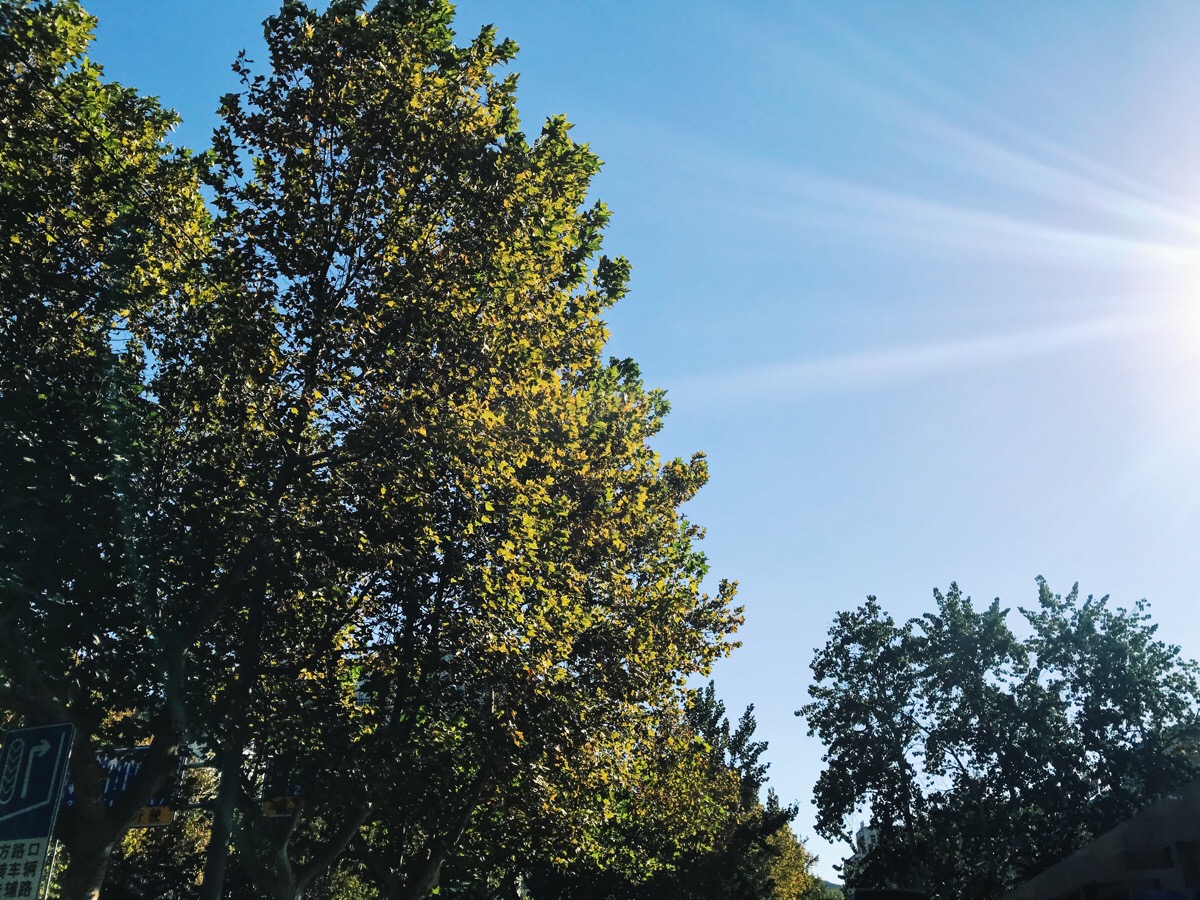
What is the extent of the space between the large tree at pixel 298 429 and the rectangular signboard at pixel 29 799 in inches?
239

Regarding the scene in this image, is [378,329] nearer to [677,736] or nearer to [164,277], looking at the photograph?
[164,277]

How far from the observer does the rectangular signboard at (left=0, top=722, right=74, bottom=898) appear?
5.61 metres

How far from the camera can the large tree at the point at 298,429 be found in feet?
40.7

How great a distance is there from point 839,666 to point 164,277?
42.1 meters

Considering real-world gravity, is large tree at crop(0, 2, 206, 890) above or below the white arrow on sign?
above

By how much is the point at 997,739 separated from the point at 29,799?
153 feet

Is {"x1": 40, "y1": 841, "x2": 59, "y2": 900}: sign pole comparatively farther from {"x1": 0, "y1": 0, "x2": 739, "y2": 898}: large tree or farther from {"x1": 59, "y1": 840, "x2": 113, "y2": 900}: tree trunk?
{"x1": 0, "y1": 0, "x2": 739, "y2": 898}: large tree

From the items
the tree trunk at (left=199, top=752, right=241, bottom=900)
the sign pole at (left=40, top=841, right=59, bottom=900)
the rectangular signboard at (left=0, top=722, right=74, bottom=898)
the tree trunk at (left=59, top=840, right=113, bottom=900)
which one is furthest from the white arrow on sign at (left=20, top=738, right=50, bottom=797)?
the tree trunk at (left=199, top=752, right=241, bottom=900)

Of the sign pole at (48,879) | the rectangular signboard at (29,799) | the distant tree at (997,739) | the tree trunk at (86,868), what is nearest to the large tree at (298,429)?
the tree trunk at (86,868)

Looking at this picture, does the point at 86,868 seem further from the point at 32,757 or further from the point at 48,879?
the point at 32,757

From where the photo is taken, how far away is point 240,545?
46.5 ft

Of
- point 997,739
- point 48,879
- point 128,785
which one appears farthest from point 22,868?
point 997,739

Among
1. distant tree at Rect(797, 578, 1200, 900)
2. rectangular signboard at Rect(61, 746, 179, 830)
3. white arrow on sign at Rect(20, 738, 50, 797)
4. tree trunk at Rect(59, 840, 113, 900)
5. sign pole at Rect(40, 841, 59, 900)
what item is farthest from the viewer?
distant tree at Rect(797, 578, 1200, 900)

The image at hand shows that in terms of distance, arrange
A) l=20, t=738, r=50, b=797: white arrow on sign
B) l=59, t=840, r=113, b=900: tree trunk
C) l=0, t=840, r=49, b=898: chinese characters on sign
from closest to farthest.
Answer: l=0, t=840, r=49, b=898: chinese characters on sign < l=20, t=738, r=50, b=797: white arrow on sign < l=59, t=840, r=113, b=900: tree trunk
